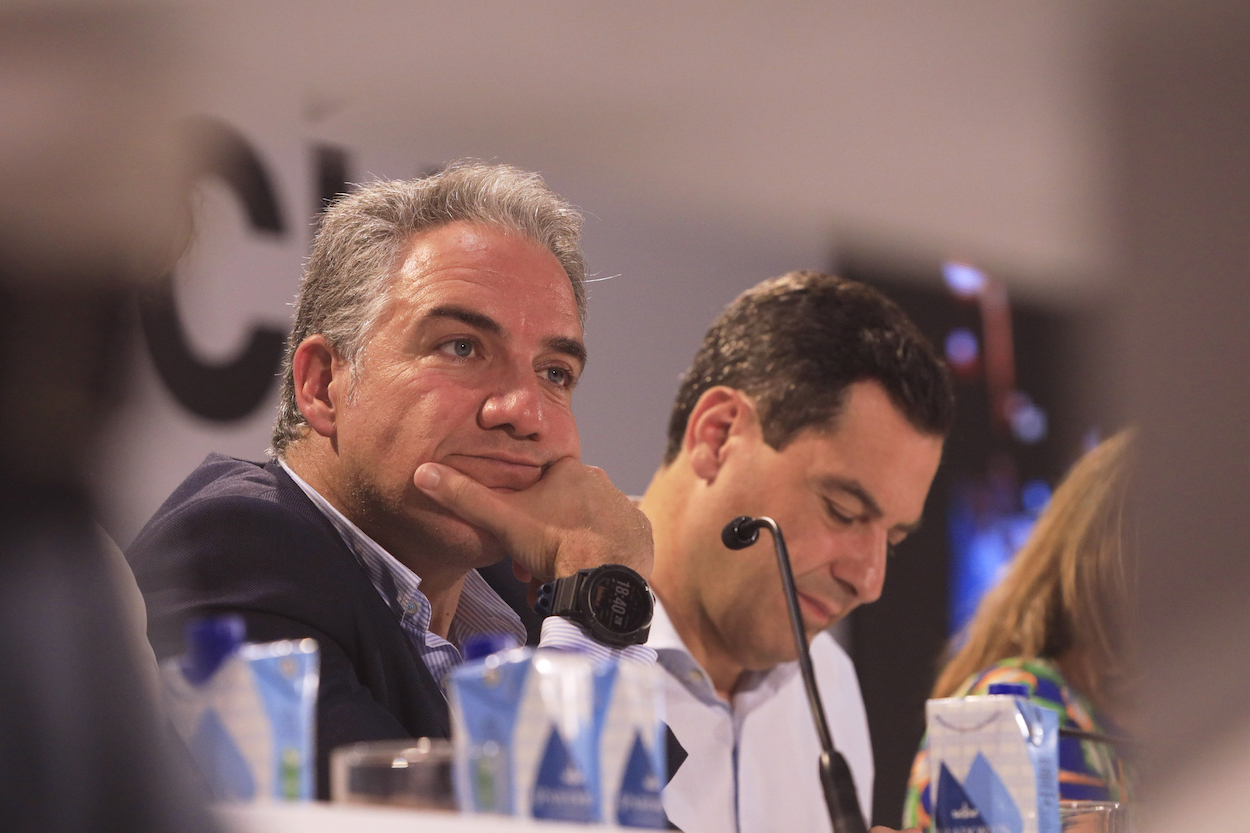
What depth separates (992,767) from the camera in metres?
1.19

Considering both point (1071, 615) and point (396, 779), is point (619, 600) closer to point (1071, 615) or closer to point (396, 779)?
point (396, 779)

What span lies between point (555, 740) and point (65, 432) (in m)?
0.33

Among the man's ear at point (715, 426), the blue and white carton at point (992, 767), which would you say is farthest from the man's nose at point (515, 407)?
the man's ear at point (715, 426)

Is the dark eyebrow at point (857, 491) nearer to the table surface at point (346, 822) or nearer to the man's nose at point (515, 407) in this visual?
the man's nose at point (515, 407)

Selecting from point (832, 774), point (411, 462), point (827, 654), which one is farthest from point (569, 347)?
point (827, 654)

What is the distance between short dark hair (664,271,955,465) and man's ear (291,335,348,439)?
845 mm

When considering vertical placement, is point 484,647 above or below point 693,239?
below

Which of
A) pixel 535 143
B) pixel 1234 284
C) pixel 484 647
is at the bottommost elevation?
pixel 484 647

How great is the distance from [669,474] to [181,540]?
115 centimetres

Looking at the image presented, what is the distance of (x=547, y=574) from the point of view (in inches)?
62.1

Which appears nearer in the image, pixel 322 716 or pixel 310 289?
pixel 322 716

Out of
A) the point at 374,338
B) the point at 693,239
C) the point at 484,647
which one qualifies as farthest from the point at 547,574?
the point at 693,239

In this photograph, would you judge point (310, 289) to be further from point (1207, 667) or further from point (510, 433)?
point (1207, 667)

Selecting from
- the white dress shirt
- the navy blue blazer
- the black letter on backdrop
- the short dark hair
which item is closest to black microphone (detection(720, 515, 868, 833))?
the navy blue blazer
